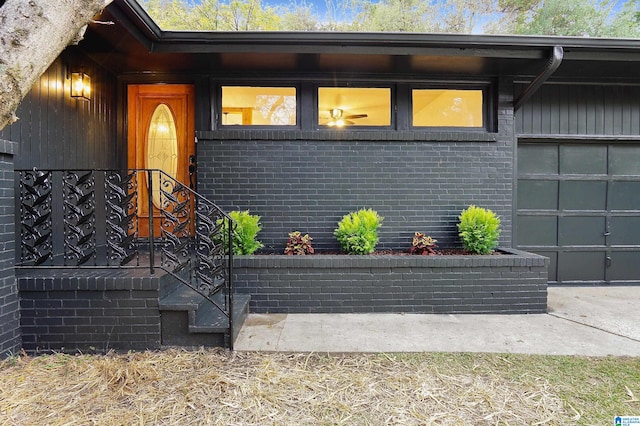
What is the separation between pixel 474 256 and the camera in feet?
13.4

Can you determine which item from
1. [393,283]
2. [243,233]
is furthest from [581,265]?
[243,233]

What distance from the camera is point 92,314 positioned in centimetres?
296

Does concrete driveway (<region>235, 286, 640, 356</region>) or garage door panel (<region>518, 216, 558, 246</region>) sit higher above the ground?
garage door panel (<region>518, 216, 558, 246</region>)

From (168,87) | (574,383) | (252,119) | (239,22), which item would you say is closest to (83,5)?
(252,119)

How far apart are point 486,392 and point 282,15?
1276cm

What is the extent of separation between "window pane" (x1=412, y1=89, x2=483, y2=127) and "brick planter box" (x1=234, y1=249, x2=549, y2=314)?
1.90 metres

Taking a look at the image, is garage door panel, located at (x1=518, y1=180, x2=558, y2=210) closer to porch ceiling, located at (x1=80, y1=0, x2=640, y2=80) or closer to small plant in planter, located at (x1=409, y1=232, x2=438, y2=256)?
porch ceiling, located at (x1=80, y1=0, x2=640, y2=80)

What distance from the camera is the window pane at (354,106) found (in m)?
4.72

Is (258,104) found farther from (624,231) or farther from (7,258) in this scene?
(624,231)

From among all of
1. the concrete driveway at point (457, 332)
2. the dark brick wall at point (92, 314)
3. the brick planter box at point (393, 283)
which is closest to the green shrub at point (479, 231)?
the brick planter box at point (393, 283)

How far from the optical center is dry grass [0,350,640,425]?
2.09 metres

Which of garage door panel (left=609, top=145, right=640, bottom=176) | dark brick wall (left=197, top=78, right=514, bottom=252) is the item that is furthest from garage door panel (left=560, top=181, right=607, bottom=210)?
dark brick wall (left=197, top=78, right=514, bottom=252)

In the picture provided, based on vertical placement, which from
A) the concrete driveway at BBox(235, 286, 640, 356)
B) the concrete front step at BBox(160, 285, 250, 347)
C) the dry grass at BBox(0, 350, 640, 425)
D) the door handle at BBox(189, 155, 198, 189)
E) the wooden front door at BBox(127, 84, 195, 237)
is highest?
the wooden front door at BBox(127, 84, 195, 237)

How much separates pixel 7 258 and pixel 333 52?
3567 millimetres
